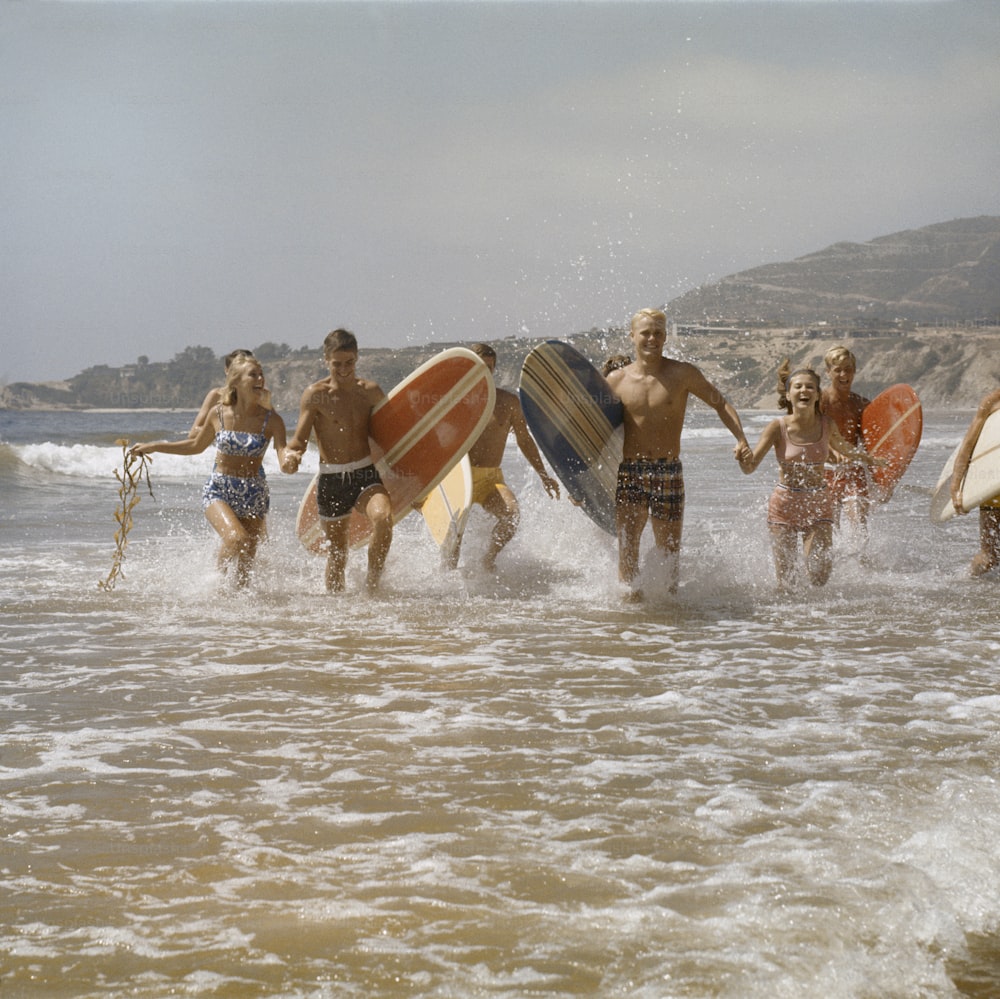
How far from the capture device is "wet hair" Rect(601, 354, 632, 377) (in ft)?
26.7

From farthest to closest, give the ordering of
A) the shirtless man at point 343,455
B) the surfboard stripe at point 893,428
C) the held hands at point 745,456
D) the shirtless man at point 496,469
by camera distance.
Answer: the surfboard stripe at point 893,428 → the shirtless man at point 496,469 → the shirtless man at point 343,455 → the held hands at point 745,456

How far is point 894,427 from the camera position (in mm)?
9000

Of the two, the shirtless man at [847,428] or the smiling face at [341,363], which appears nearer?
→ the smiling face at [341,363]

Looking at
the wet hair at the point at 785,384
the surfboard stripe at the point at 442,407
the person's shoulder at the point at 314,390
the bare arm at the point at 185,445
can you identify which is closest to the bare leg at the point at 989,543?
the wet hair at the point at 785,384

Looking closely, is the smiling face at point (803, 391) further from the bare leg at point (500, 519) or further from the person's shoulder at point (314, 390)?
the person's shoulder at point (314, 390)

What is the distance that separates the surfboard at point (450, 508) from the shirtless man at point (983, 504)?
321cm

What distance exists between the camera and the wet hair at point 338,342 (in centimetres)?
714

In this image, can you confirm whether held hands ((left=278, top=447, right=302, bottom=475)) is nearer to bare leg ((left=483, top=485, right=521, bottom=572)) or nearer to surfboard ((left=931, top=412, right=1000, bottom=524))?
bare leg ((left=483, top=485, right=521, bottom=572))

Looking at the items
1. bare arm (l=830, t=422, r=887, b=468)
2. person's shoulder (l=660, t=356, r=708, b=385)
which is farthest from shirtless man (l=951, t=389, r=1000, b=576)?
person's shoulder (l=660, t=356, r=708, b=385)

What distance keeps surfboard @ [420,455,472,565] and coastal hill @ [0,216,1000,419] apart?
77.7 feet

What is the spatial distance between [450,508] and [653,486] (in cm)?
171

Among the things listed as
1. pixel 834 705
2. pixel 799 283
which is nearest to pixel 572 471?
pixel 834 705

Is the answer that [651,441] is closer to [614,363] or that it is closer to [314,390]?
Answer: [614,363]

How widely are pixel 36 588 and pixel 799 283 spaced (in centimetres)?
11868
